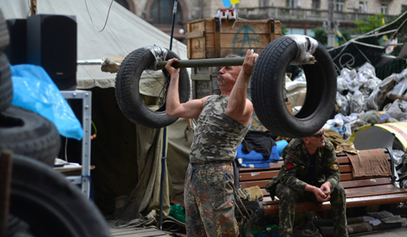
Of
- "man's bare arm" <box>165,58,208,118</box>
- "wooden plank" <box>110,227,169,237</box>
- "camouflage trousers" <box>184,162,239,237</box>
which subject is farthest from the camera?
"wooden plank" <box>110,227,169,237</box>

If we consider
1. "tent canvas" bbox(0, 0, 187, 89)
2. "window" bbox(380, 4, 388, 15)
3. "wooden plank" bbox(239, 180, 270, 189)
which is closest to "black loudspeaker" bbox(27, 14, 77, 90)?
"tent canvas" bbox(0, 0, 187, 89)

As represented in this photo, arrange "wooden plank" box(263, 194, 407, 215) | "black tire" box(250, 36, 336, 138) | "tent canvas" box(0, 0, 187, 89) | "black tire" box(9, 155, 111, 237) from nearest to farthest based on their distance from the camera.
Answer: "black tire" box(9, 155, 111, 237) < "black tire" box(250, 36, 336, 138) < "wooden plank" box(263, 194, 407, 215) < "tent canvas" box(0, 0, 187, 89)

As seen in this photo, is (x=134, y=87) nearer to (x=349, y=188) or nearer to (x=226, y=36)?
(x=226, y=36)

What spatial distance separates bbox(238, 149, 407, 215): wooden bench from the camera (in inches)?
207

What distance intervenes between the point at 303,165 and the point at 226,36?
2.22m

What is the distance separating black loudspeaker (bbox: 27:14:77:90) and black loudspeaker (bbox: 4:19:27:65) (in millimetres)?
34

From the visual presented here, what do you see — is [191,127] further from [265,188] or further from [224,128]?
[224,128]

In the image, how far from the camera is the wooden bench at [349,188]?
5.25 metres

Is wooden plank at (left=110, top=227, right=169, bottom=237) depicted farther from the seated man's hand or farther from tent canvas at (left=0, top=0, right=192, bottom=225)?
the seated man's hand

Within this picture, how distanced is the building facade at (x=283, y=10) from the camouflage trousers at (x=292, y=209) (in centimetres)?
2859

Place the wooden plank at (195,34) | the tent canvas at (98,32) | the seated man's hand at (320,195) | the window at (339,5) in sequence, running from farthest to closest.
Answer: the window at (339,5)
the wooden plank at (195,34)
the tent canvas at (98,32)
the seated man's hand at (320,195)

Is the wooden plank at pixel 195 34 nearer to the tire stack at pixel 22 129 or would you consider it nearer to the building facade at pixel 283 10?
the tire stack at pixel 22 129

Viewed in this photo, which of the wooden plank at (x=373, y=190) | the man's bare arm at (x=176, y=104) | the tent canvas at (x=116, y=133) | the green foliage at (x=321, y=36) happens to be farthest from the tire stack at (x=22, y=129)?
the green foliage at (x=321, y=36)

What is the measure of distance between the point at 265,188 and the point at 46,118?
11.8 ft
